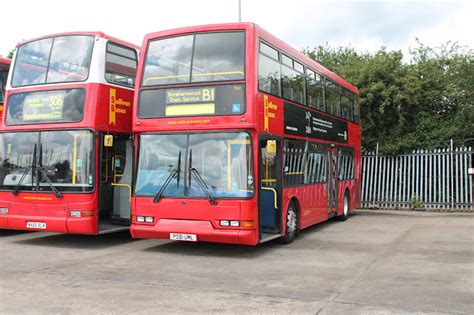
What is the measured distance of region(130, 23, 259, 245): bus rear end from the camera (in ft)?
30.1

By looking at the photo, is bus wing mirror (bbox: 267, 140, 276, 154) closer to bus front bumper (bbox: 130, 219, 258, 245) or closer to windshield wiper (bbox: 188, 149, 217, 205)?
windshield wiper (bbox: 188, 149, 217, 205)

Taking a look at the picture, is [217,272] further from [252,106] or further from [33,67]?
[33,67]

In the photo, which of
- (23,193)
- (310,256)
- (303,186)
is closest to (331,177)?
(303,186)

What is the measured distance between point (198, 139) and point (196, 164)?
1.56ft

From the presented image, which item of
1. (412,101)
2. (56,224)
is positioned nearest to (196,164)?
(56,224)

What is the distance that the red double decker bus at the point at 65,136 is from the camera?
33.9 feet

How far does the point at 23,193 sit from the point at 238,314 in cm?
679

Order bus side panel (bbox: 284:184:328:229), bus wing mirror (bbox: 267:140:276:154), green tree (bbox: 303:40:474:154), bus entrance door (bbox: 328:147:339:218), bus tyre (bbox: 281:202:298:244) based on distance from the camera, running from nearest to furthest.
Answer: bus wing mirror (bbox: 267:140:276:154), bus tyre (bbox: 281:202:298:244), bus side panel (bbox: 284:184:328:229), bus entrance door (bbox: 328:147:339:218), green tree (bbox: 303:40:474:154)

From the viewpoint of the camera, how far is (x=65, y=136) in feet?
34.3

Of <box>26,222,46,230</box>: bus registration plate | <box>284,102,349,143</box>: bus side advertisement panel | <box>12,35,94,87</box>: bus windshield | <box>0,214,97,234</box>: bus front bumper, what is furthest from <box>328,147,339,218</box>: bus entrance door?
<box>26,222,46,230</box>: bus registration plate

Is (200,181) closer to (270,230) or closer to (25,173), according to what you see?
(270,230)

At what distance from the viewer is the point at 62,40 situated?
11.0 metres

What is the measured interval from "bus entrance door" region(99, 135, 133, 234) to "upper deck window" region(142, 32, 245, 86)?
2090 mm

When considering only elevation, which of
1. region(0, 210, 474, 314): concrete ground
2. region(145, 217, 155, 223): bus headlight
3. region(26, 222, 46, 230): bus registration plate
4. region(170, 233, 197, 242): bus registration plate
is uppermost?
region(145, 217, 155, 223): bus headlight
